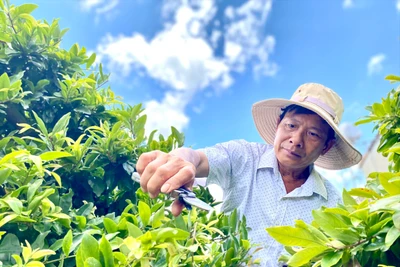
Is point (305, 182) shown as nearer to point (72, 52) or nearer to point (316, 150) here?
point (316, 150)

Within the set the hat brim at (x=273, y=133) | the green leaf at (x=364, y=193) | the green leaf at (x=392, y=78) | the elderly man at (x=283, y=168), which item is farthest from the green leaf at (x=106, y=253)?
the hat brim at (x=273, y=133)

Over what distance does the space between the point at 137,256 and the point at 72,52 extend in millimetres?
1060

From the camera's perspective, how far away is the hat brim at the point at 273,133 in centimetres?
133

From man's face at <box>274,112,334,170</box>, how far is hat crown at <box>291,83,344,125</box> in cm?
6

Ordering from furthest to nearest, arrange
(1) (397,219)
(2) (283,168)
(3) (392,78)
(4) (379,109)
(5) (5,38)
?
(2) (283,168) < (5) (5,38) < (4) (379,109) < (3) (392,78) < (1) (397,219)

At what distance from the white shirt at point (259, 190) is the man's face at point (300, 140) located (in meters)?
0.06

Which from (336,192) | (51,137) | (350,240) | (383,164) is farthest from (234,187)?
(383,164)

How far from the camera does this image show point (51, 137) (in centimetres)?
84

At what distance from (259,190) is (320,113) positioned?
1.07 feet

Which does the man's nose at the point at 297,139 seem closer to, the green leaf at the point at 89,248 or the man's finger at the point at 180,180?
the man's finger at the point at 180,180

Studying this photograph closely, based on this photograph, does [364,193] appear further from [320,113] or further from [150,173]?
[320,113]

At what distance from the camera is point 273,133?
1.50 metres

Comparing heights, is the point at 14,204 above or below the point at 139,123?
below

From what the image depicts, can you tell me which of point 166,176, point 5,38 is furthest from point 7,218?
point 5,38
